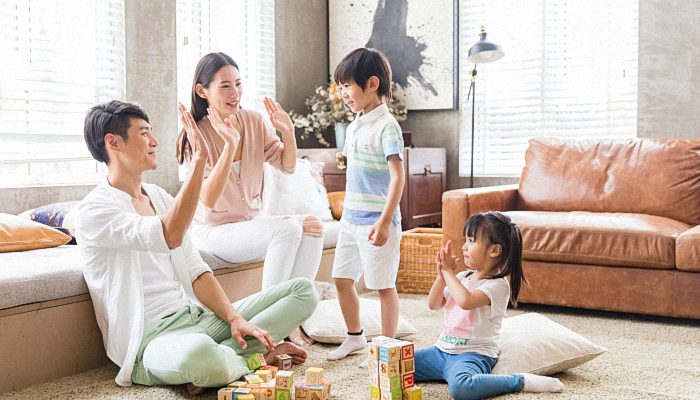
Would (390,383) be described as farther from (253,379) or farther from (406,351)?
(253,379)

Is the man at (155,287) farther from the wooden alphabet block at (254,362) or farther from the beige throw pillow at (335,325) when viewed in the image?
the beige throw pillow at (335,325)

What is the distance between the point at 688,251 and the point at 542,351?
1.13 m

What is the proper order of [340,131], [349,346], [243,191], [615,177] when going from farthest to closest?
[340,131] → [615,177] → [243,191] → [349,346]

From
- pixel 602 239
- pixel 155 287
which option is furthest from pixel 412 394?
pixel 602 239

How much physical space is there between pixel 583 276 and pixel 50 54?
2750 millimetres

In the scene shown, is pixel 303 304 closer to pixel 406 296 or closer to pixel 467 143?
pixel 406 296

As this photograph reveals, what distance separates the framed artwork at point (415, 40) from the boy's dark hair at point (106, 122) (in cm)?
307

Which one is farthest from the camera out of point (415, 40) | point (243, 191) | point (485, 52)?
point (415, 40)

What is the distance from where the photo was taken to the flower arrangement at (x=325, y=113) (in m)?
4.91

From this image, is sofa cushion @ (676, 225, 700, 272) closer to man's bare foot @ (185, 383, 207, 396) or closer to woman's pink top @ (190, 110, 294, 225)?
woman's pink top @ (190, 110, 294, 225)

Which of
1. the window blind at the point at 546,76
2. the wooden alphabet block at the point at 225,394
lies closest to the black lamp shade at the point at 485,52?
the window blind at the point at 546,76

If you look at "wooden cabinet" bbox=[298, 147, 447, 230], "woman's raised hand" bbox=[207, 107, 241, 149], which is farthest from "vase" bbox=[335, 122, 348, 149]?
"woman's raised hand" bbox=[207, 107, 241, 149]

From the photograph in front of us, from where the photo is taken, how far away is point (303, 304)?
8.02ft

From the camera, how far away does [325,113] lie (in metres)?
5.01
